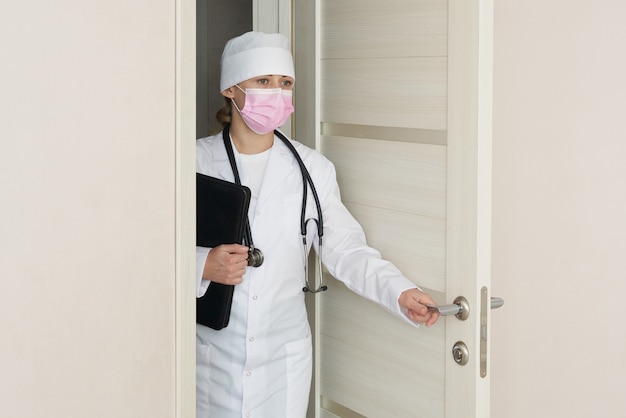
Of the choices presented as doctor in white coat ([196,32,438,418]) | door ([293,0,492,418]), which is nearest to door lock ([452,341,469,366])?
door ([293,0,492,418])

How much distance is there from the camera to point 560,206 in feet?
8.46

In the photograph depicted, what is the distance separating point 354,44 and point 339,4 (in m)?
0.13

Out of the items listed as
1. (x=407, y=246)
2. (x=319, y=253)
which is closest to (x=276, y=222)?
(x=319, y=253)

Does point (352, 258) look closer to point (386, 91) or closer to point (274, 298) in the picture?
point (274, 298)

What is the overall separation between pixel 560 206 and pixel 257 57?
3.81ft

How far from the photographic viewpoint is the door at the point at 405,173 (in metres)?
1.67

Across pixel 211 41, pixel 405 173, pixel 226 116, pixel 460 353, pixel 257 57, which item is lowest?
pixel 460 353

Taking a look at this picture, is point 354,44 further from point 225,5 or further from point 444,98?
point 225,5

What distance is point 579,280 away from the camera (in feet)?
8.54
